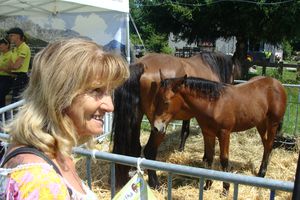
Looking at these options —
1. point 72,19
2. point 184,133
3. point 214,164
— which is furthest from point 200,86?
point 72,19

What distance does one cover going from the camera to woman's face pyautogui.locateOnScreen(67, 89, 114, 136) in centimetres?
→ 109

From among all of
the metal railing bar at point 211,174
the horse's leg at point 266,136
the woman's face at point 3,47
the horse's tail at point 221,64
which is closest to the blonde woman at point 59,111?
the metal railing bar at point 211,174

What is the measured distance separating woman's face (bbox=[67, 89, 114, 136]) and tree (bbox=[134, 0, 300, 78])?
14.4 metres

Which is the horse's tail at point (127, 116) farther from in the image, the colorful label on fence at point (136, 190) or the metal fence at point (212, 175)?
the colorful label on fence at point (136, 190)

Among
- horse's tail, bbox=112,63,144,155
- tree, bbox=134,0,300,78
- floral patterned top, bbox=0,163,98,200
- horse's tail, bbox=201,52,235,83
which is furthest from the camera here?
tree, bbox=134,0,300,78

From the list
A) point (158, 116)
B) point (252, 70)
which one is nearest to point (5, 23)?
point (158, 116)

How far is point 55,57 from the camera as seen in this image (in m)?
1.05

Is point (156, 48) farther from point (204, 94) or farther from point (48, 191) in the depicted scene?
point (48, 191)

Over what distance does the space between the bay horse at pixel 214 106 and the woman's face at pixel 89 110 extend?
278cm

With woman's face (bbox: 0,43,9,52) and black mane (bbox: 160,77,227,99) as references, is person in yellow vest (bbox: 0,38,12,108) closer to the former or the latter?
woman's face (bbox: 0,43,9,52)

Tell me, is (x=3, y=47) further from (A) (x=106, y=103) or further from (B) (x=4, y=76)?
(A) (x=106, y=103)

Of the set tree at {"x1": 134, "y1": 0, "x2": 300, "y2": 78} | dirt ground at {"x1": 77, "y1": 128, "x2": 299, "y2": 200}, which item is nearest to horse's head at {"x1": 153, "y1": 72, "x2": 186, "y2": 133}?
dirt ground at {"x1": 77, "y1": 128, "x2": 299, "y2": 200}

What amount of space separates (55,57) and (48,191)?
1.26 ft

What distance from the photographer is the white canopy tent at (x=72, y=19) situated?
20.4 feet
